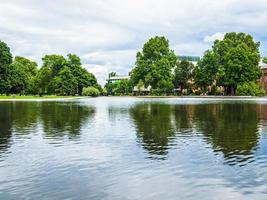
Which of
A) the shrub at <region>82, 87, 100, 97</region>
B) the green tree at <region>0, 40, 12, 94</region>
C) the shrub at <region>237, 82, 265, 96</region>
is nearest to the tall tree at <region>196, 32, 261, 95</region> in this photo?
the shrub at <region>237, 82, 265, 96</region>

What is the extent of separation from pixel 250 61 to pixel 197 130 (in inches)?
3944

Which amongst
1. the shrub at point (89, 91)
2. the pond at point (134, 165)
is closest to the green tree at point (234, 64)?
the shrub at point (89, 91)

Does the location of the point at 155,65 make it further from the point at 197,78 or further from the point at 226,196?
the point at 226,196

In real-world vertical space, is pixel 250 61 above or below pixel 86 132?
above

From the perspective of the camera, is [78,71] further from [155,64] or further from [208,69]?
[208,69]

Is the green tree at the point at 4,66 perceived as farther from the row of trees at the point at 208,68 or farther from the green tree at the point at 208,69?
the green tree at the point at 208,69

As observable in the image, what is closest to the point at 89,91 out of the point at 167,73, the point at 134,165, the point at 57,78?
the point at 57,78

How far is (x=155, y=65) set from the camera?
139m

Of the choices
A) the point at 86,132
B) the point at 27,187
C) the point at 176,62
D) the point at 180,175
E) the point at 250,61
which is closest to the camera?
the point at 27,187

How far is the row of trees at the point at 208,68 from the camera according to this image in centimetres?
11975

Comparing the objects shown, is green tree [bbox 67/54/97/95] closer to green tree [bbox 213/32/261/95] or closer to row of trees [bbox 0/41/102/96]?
row of trees [bbox 0/41/102/96]

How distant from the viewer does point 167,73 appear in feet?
458

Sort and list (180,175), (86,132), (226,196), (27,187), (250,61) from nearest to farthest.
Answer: (226,196)
(27,187)
(180,175)
(86,132)
(250,61)

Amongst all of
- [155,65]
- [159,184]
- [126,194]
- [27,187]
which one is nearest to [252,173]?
[159,184]
